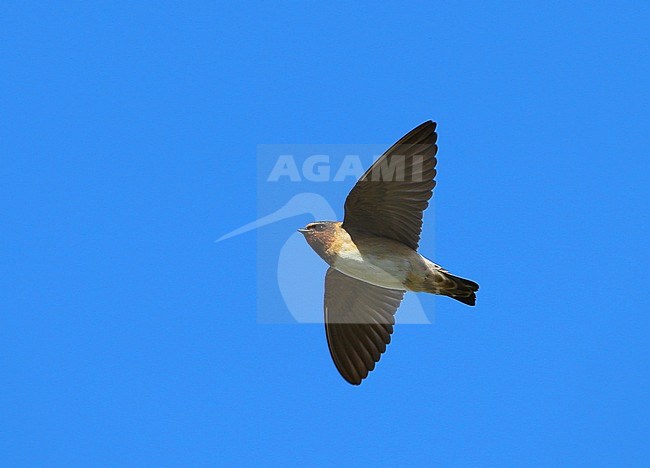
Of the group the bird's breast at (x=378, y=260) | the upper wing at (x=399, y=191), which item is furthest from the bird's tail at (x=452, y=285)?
the upper wing at (x=399, y=191)

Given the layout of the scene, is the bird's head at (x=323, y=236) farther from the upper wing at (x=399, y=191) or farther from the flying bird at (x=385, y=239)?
the upper wing at (x=399, y=191)

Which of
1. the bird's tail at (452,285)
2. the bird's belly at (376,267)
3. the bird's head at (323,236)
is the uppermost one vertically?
the bird's head at (323,236)

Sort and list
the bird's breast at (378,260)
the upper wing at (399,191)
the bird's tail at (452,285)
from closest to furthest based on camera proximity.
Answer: the upper wing at (399,191)
the bird's tail at (452,285)
the bird's breast at (378,260)

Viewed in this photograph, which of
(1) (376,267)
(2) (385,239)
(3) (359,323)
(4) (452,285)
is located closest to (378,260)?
(1) (376,267)

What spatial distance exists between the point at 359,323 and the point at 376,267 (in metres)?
1.35

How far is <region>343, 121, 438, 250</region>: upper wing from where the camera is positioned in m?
10.2

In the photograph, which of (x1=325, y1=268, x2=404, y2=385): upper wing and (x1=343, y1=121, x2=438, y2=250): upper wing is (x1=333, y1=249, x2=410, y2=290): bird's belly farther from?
(x1=325, y1=268, x2=404, y2=385): upper wing

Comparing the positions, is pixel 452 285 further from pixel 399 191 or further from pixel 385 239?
pixel 399 191

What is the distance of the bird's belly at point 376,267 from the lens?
426 inches

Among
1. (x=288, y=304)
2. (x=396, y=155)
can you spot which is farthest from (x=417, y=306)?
(x=396, y=155)

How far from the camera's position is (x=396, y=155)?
1024 centimetres

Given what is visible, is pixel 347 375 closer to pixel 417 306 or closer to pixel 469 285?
pixel 417 306

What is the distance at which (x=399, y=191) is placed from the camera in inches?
413

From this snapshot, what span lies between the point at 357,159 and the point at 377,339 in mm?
2006
